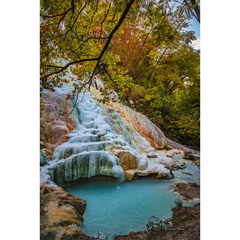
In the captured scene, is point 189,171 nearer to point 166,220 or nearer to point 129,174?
point 166,220

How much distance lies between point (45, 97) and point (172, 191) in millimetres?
2091

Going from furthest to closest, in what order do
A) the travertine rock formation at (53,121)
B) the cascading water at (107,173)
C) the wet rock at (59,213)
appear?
the travertine rock formation at (53,121) < the cascading water at (107,173) < the wet rock at (59,213)

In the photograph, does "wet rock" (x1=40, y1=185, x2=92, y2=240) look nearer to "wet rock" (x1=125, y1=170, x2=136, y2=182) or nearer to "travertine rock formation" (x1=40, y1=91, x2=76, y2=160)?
"travertine rock formation" (x1=40, y1=91, x2=76, y2=160)

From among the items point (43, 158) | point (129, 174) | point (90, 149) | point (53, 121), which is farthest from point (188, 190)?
point (53, 121)

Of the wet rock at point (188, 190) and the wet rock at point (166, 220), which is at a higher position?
the wet rock at point (188, 190)

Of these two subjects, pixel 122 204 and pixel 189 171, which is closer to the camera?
pixel 122 204

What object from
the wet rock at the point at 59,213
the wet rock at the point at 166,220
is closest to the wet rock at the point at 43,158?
the wet rock at the point at 59,213

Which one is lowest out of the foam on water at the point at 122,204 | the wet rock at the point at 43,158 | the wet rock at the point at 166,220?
the wet rock at the point at 166,220

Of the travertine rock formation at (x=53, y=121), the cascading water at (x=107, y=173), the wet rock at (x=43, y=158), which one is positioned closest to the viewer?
the cascading water at (x=107, y=173)

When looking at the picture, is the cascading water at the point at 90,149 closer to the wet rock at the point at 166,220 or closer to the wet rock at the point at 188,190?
the wet rock at the point at 188,190

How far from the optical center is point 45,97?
2.41m

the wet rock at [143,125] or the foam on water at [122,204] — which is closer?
the foam on water at [122,204]
